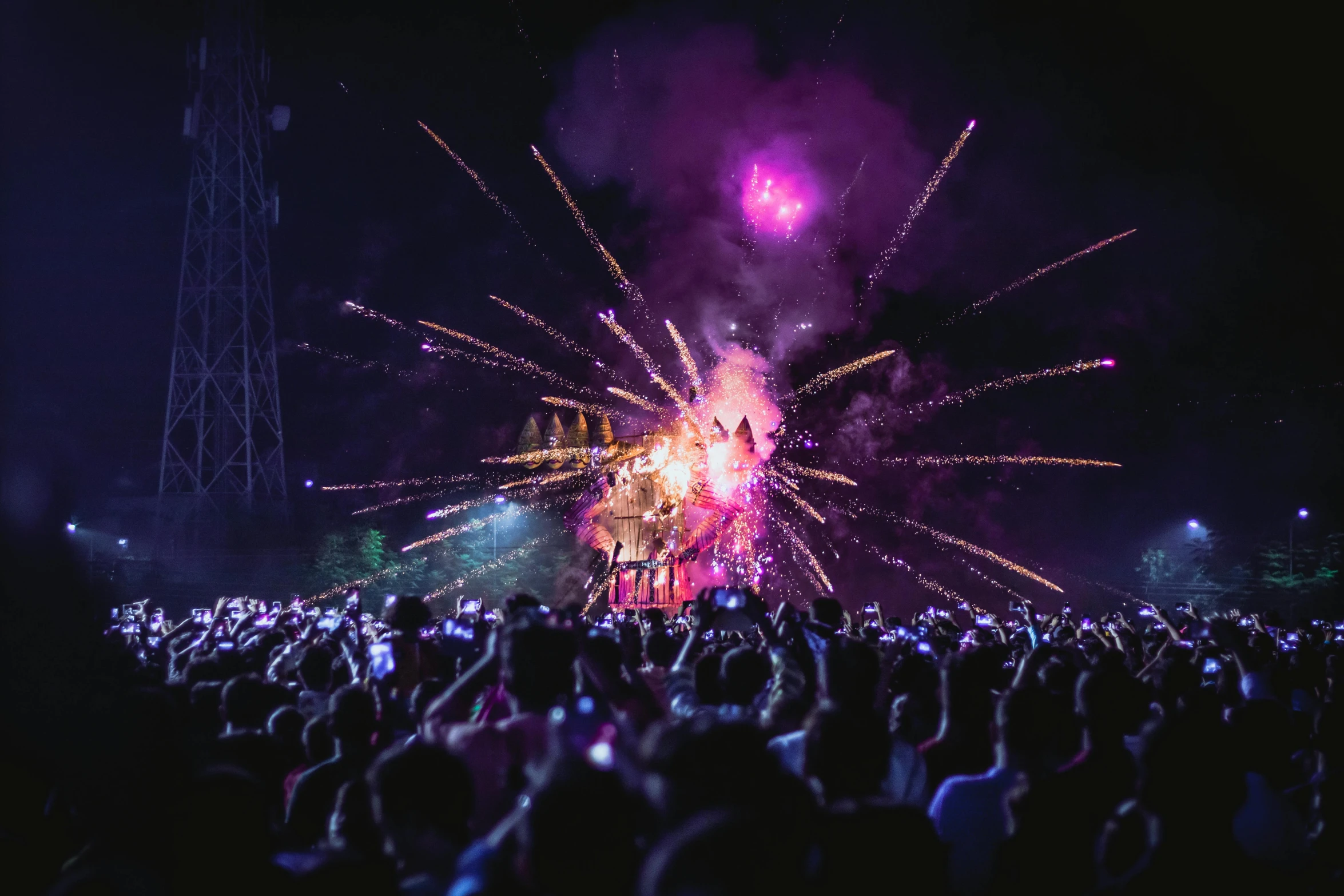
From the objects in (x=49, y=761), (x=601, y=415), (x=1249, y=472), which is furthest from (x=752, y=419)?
(x=49, y=761)

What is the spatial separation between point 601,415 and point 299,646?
3160 cm

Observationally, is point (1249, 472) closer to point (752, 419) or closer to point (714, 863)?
point (752, 419)

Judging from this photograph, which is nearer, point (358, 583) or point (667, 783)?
point (667, 783)

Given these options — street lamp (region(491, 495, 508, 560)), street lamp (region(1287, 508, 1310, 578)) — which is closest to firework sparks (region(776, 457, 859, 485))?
street lamp (region(491, 495, 508, 560))

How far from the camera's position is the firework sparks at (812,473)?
122 feet

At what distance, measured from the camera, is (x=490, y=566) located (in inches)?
1369

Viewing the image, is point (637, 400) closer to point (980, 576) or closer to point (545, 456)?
point (545, 456)

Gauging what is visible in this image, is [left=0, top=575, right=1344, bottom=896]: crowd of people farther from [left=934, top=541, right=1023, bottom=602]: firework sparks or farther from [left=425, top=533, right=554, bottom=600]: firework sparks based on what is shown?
[left=934, top=541, right=1023, bottom=602]: firework sparks

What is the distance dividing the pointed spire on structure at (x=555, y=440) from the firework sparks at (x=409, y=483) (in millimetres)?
3477

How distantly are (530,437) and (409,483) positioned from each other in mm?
5492

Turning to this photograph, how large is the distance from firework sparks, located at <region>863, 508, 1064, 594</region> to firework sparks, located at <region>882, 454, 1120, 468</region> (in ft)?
6.99

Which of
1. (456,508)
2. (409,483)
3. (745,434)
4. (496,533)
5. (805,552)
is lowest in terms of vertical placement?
(805,552)

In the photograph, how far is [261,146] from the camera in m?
29.6


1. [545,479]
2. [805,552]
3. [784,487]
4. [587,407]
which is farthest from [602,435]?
[805,552]
